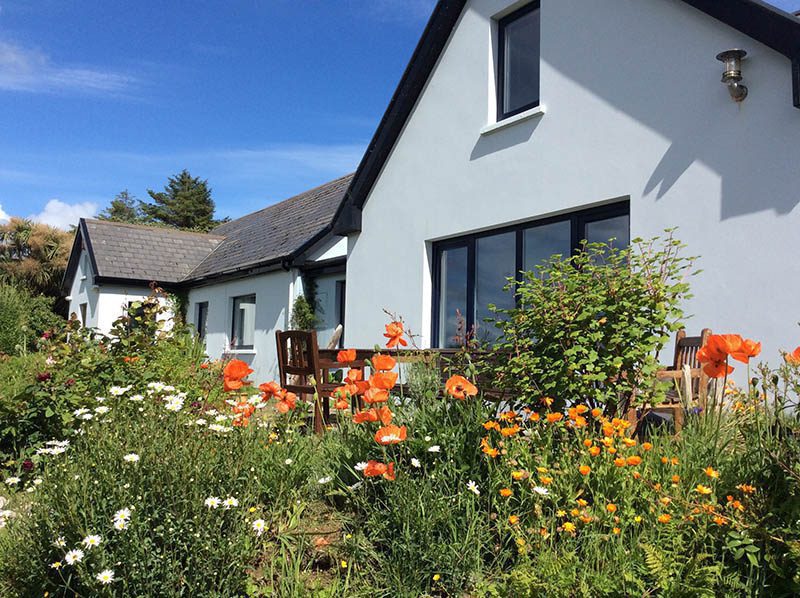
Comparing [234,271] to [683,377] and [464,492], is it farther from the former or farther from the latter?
[464,492]

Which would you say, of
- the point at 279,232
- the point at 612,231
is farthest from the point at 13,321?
the point at 612,231

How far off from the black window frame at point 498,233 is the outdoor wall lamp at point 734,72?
1.43m

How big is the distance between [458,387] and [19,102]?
16.4 m

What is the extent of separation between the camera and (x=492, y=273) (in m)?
8.04

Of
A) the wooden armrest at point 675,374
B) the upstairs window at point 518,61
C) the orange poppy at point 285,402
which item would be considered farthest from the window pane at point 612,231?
the orange poppy at point 285,402

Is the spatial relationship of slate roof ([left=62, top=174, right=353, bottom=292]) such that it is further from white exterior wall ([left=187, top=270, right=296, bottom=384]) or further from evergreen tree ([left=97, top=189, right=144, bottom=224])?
evergreen tree ([left=97, top=189, right=144, bottom=224])

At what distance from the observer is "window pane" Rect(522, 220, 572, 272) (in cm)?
712

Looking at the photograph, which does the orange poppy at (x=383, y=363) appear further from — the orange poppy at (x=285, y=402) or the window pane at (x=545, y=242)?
the window pane at (x=545, y=242)

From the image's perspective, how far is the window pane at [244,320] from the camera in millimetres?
15884

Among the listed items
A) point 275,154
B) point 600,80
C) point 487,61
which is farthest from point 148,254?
point 600,80

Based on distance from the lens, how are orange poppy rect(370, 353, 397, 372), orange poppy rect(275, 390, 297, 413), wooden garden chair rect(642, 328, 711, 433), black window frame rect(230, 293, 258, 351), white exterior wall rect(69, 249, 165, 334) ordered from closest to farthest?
1. orange poppy rect(370, 353, 397, 372)
2. orange poppy rect(275, 390, 297, 413)
3. wooden garden chair rect(642, 328, 711, 433)
4. black window frame rect(230, 293, 258, 351)
5. white exterior wall rect(69, 249, 165, 334)

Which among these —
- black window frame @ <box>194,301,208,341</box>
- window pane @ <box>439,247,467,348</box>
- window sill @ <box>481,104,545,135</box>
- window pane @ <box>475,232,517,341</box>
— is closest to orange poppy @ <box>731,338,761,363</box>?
window pane @ <box>475,232,517,341</box>

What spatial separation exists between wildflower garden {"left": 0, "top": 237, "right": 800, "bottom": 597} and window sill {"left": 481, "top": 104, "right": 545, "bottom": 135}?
3.96m

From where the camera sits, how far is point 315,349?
18.6ft
